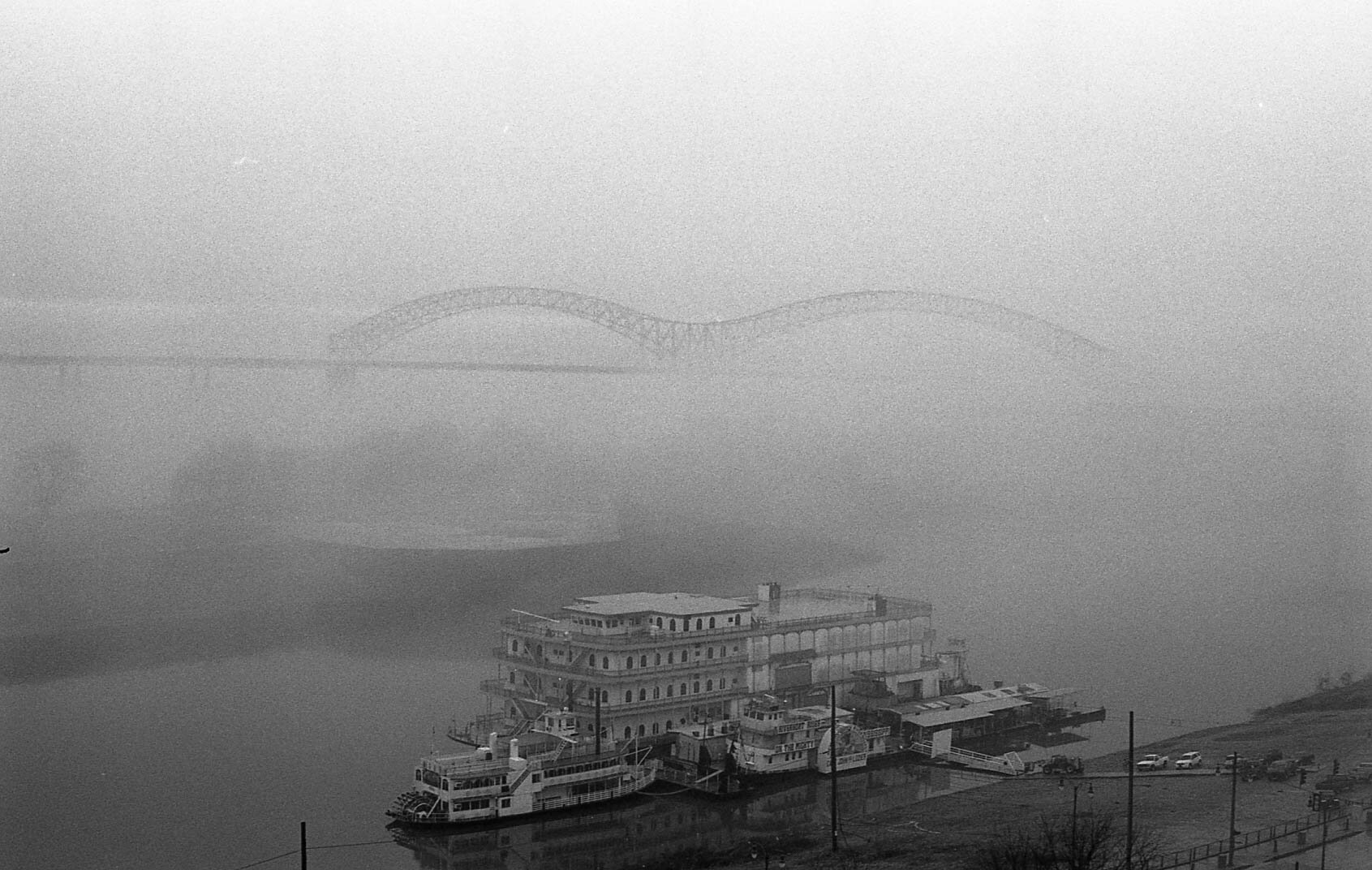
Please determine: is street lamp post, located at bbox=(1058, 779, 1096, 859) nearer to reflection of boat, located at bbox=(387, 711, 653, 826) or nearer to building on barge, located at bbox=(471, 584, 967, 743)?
building on barge, located at bbox=(471, 584, 967, 743)

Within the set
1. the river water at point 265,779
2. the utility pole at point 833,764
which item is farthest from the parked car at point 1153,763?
the river water at point 265,779

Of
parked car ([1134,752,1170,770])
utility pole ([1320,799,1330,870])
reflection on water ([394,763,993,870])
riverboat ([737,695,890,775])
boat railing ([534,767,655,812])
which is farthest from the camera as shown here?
parked car ([1134,752,1170,770])

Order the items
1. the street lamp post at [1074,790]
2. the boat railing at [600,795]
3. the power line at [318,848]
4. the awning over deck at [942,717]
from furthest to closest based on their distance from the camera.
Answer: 1. the awning over deck at [942,717]
2. the street lamp post at [1074,790]
3. the boat railing at [600,795]
4. the power line at [318,848]

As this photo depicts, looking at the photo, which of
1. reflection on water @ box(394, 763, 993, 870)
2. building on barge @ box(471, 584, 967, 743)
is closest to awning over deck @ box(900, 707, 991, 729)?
building on barge @ box(471, 584, 967, 743)

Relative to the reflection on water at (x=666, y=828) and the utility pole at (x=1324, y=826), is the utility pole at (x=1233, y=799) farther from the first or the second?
the reflection on water at (x=666, y=828)

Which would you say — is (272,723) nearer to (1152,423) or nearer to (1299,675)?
(1152,423)

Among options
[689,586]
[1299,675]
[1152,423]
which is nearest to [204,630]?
[689,586]

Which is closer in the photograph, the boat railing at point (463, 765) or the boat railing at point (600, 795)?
the boat railing at point (463, 765)
